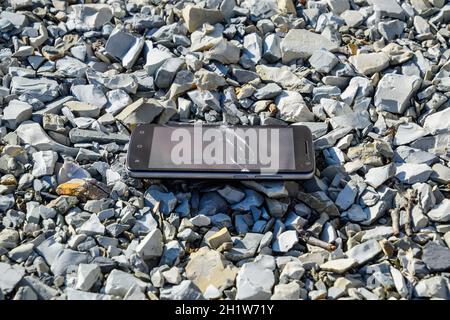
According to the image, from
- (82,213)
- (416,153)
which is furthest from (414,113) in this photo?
(82,213)

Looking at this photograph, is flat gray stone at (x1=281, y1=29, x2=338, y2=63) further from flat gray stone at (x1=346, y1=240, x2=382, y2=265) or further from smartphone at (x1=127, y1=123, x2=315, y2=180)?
flat gray stone at (x1=346, y1=240, x2=382, y2=265)

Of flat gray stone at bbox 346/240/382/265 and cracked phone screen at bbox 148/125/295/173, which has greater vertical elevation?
cracked phone screen at bbox 148/125/295/173

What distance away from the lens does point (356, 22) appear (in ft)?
6.61

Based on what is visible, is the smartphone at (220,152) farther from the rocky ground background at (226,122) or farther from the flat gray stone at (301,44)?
the flat gray stone at (301,44)

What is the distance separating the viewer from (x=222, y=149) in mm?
1592

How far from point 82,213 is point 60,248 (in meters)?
0.11

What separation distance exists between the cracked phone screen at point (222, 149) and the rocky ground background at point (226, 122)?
0.16 feet

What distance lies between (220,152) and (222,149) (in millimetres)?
12

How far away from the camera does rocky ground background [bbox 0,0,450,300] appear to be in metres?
1.38

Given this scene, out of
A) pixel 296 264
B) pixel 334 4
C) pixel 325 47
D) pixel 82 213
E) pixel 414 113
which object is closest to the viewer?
pixel 296 264

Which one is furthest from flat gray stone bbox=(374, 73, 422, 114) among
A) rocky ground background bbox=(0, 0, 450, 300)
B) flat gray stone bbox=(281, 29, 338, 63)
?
flat gray stone bbox=(281, 29, 338, 63)

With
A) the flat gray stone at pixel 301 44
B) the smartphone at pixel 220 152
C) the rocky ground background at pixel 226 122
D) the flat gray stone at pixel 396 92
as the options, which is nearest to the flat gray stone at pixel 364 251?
the rocky ground background at pixel 226 122
